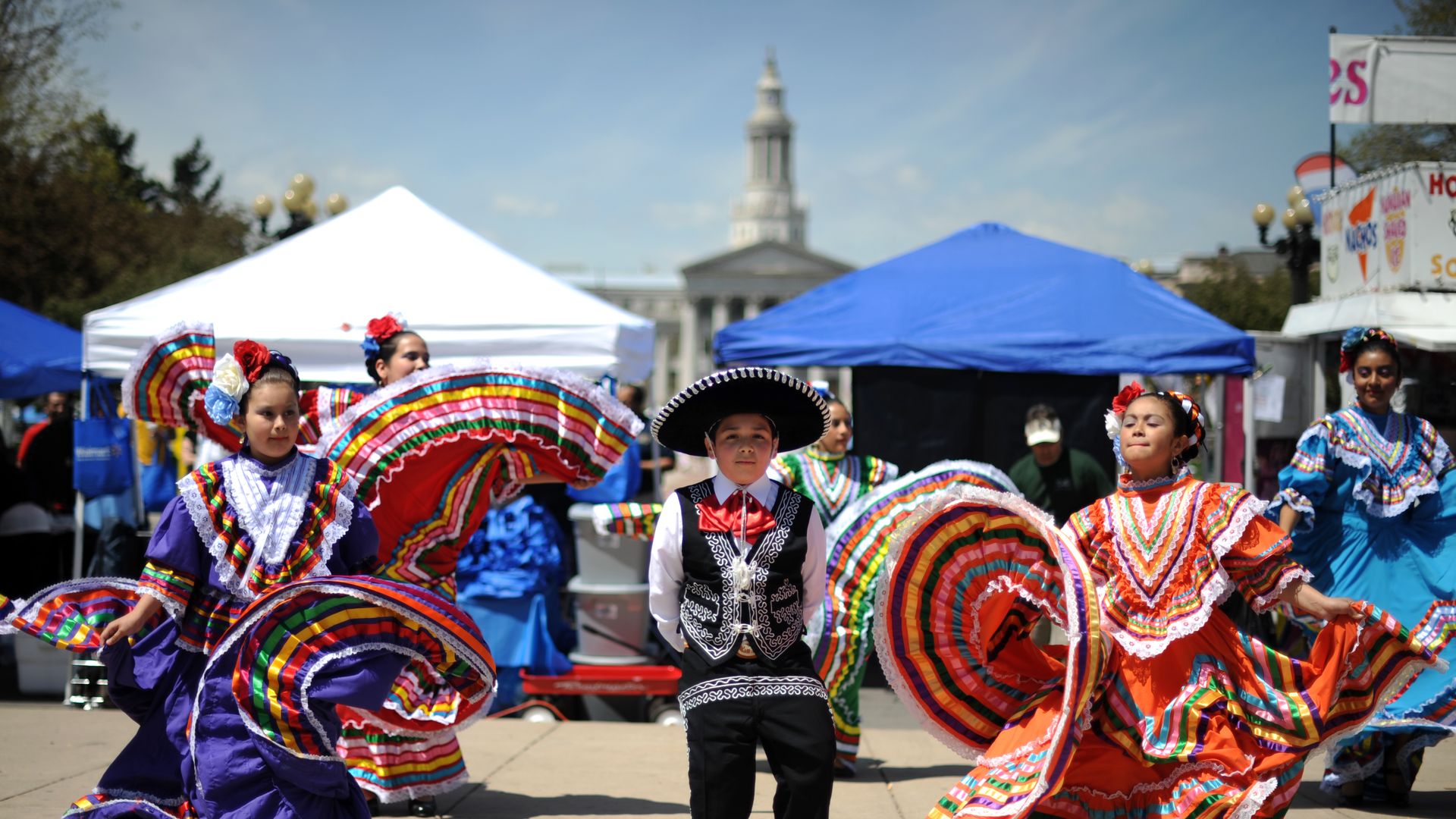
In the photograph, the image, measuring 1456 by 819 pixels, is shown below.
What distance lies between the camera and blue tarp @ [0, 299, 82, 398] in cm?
970

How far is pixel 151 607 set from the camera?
13.7 feet

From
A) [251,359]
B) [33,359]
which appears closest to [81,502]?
[33,359]

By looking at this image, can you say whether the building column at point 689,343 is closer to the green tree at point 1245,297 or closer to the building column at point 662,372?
the building column at point 662,372

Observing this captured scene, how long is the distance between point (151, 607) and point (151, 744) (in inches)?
20.1

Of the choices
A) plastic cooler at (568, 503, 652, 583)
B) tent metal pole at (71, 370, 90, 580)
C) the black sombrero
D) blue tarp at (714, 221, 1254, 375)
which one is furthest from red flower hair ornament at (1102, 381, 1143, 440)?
tent metal pole at (71, 370, 90, 580)

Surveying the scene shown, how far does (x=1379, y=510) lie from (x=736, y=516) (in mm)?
3526

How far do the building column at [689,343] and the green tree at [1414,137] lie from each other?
7652 centimetres

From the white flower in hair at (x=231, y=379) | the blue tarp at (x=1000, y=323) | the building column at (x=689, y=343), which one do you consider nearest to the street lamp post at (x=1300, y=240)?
the blue tarp at (x=1000, y=323)

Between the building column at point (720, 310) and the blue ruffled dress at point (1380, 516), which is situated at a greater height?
the building column at point (720, 310)

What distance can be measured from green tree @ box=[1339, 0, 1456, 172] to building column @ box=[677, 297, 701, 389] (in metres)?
76.5

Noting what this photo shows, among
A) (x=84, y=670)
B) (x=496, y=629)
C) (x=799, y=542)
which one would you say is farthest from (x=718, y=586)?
(x=84, y=670)

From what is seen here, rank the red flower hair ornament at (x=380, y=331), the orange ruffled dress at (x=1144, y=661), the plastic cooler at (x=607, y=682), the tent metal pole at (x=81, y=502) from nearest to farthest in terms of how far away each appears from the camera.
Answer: the orange ruffled dress at (x=1144, y=661) → the red flower hair ornament at (x=380, y=331) → the plastic cooler at (x=607, y=682) → the tent metal pole at (x=81, y=502)

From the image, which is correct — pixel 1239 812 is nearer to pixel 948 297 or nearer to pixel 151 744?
pixel 151 744

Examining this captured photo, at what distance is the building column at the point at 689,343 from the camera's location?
99.9m
